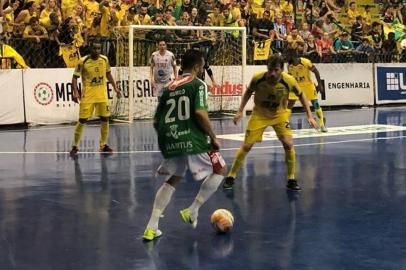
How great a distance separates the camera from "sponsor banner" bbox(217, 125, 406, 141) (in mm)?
16641

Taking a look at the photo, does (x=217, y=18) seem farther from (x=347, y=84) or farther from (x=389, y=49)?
(x=389, y=49)

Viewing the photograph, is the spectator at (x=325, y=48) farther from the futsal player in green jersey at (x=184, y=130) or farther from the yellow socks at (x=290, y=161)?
the futsal player in green jersey at (x=184, y=130)

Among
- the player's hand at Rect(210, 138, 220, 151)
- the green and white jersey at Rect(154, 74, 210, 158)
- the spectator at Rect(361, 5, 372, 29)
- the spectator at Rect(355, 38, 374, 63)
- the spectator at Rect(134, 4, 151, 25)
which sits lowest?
the player's hand at Rect(210, 138, 220, 151)

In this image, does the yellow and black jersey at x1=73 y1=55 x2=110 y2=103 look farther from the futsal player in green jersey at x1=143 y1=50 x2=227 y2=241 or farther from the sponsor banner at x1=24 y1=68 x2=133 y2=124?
the futsal player in green jersey at x1=143 y1=50 x2=227 y2=241

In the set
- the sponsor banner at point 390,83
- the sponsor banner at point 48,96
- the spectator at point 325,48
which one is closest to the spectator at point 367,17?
the sponsor banner at point 390,83

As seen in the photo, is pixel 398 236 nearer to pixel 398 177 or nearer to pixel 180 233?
pixel 180 233

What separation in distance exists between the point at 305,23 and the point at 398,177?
14.9 meters

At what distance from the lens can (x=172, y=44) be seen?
858 inches

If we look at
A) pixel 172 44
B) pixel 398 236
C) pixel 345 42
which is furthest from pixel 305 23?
pixel 398 236

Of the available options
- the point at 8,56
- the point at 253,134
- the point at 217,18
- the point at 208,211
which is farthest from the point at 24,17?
the point at 208,211

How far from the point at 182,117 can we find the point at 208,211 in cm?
198

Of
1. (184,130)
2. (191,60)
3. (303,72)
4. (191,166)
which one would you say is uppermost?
(303,72)

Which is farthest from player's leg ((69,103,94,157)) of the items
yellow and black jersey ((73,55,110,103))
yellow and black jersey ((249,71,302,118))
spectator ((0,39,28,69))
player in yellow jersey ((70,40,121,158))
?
spectator ((0,39,28,69))

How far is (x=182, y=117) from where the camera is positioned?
732 cm
